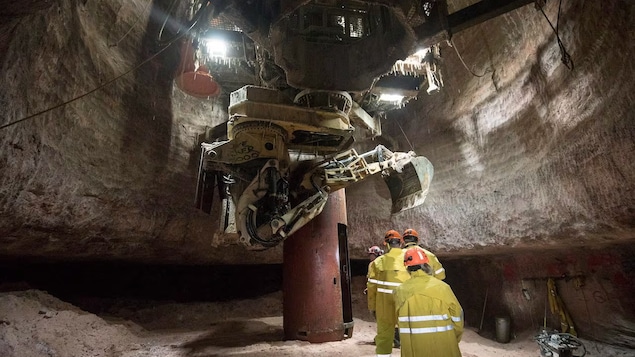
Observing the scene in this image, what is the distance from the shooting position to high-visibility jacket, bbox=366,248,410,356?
156 inches

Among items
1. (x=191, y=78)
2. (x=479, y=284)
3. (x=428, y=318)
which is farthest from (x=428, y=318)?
(x=191, y=78)

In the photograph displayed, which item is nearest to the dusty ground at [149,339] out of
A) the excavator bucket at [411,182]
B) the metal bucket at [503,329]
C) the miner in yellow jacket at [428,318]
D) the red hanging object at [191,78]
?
the metal bucket at [503,329]

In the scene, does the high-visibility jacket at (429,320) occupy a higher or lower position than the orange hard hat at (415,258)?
lower

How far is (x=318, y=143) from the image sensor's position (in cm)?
615

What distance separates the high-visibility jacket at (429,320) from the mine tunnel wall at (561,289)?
3.95 meters

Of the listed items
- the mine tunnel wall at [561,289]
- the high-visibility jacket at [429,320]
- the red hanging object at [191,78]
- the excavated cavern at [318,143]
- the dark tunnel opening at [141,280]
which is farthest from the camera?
the red hanging object at [191,78]

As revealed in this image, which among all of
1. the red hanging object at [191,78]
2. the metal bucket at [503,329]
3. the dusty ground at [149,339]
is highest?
the red hanging object at [191,78]

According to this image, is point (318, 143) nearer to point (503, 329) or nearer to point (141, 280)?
point (503, 329)

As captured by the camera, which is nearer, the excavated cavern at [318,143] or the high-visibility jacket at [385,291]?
the high-visibility jacket at [385,291]

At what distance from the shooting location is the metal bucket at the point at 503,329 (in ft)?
21.0

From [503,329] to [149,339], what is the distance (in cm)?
A: 646

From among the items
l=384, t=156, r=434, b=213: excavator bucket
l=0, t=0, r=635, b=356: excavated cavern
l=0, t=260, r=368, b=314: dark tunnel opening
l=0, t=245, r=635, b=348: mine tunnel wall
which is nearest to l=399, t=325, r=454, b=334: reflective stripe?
l=0, t=0, r=635, b=356: excavated cavern

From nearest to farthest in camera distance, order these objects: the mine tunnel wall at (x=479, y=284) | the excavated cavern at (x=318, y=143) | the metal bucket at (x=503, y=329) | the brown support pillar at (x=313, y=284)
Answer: the excavated cavern at (x=318, y=143) < the mine tunnel wall at (x=479, y=284) < the brown support pillar at (x=313, y=284) < the metal bucket at (x=503, y=329)

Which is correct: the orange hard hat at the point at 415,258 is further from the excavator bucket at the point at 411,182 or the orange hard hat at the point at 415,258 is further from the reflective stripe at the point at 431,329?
the excavator bucket at the point at 411,182
